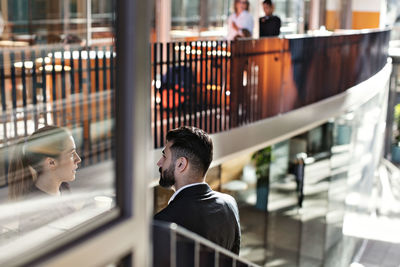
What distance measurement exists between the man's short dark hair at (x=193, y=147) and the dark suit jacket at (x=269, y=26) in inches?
233

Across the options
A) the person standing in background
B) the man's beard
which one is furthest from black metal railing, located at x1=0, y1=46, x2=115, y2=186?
the person standing in background

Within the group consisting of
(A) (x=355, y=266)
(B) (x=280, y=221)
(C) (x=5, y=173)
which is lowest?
(A) (x=355, y=266)

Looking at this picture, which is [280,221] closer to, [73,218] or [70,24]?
[70,24]

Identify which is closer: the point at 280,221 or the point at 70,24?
the point at 70,24

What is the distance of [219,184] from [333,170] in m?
4.80

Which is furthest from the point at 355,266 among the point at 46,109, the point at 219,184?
the point at 46,109

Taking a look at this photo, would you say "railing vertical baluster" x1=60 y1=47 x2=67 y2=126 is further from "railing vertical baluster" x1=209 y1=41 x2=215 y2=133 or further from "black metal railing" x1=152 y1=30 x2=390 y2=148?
"railing vertical baluster" x1=209 y1=41 x2=215 y2=133

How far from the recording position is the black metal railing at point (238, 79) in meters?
7.02

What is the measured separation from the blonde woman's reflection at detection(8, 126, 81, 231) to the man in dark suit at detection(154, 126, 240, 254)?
1.89 ft

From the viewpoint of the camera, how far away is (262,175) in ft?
35.9

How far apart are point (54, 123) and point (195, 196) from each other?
288 cm

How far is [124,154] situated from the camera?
1.74 m

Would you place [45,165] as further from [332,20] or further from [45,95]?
[332,20]

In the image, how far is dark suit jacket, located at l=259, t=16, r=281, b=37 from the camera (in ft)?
29.7
